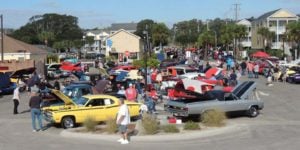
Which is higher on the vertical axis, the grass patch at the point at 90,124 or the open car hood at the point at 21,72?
the open car hood at the point at 21,72

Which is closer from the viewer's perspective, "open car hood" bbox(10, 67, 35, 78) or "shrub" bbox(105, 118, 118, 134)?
"shrub" bbox(105, 118, 118, 134)

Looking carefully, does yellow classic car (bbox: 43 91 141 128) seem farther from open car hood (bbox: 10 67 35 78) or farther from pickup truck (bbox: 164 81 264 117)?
open car hood (bbox: 10 67 35 78)

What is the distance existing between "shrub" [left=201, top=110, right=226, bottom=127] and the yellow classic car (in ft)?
12.5

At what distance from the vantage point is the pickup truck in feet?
73.2

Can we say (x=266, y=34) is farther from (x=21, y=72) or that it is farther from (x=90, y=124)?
(x=90, y=124)

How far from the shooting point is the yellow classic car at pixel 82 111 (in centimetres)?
2164

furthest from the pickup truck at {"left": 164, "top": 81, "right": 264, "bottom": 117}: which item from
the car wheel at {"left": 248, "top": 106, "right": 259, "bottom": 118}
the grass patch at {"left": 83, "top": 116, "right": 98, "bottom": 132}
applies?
the grass patch at {"left": 83, "top": 116, "right": 98, "bottom": 132}

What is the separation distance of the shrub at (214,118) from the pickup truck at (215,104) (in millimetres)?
1144

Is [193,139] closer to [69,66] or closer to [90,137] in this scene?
[90,137]

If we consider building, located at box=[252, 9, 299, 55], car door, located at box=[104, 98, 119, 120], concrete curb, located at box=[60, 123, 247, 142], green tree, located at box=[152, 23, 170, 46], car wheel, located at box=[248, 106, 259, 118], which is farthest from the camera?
Result: green tree, located at box=[152, 23, 170, 46]

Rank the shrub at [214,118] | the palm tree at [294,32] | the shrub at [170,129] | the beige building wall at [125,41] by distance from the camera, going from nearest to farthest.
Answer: the shrub at [170,129] → the shrub at [214,118] → the palm tree at [294,32] → the beige building wall at [125,41]

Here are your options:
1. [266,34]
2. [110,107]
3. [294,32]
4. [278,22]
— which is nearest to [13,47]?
[294,32]

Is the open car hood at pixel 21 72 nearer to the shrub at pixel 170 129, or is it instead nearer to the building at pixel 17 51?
the shrub at pixel 170 129

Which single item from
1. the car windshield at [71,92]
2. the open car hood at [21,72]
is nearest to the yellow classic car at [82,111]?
the car windshield at [71,92]
